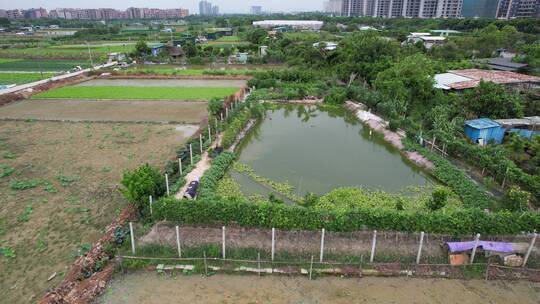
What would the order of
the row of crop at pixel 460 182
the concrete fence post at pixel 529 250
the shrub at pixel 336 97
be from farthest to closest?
the shrub at pixel 336 97 < the row of crop at pixel 460 182 < the concrete fence post at pixel 529 250

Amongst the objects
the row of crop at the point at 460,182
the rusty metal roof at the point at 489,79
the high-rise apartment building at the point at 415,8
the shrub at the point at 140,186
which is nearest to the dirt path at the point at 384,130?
the row of crop at the point at 460,182

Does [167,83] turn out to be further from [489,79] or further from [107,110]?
[489,79]

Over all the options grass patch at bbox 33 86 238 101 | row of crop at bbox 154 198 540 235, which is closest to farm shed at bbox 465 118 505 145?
row of crop at bbox 154 198 540 235

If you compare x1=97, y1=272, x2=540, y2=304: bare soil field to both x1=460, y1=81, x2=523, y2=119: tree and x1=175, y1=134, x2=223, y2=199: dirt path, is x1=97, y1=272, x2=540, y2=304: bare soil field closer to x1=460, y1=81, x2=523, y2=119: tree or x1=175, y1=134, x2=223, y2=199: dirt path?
x1=175, y1=134, x2=223, y2=199: dirt path

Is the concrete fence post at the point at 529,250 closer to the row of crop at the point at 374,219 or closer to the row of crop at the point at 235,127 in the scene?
the row of crop at the point at 374,219

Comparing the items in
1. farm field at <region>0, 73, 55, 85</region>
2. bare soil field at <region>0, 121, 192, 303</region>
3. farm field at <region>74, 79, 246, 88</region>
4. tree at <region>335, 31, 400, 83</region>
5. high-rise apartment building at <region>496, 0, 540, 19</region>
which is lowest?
bare soil field at <region>0, 121, 192, 303</region>

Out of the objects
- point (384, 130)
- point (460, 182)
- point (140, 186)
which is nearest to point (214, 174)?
point (140, 186)
